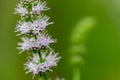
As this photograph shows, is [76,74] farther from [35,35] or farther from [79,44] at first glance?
[35,35]

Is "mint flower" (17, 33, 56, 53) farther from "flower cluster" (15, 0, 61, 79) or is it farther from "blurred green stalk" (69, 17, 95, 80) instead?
"blurred green stalk" (69, 17, 95, 80)

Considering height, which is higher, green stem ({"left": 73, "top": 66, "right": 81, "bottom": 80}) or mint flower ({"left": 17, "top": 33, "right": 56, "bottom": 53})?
green stem ({"left": 73, "top": 66, "right": 81, "bottom": 80})

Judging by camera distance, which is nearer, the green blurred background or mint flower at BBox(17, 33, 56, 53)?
mint flower at BBox(17, 33, 56, 53)

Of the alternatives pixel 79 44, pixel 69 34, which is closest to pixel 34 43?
pixel 79 44

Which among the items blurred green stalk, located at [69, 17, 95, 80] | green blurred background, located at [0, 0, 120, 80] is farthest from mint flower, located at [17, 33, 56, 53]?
green blurred background, located at [0, 0, 120, 80]

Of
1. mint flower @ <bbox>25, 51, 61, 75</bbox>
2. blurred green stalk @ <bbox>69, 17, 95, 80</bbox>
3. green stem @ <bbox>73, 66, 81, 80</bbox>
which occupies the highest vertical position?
blurred green stalk @ <bbox>69, 17, 95, 80</bbox>

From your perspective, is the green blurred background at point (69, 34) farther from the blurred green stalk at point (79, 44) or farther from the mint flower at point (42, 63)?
the mint flower at point (42, 63)

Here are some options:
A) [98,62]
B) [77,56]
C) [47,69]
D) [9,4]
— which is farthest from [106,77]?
[47,69]
